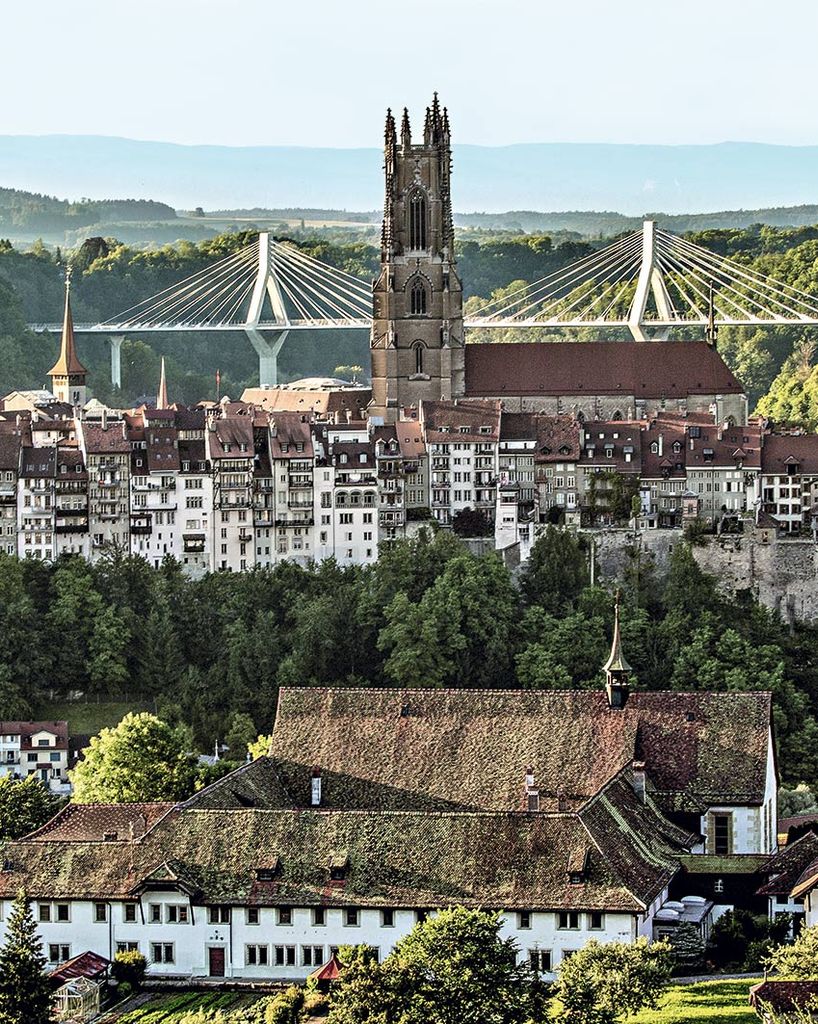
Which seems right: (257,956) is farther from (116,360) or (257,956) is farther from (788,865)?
(116,360)

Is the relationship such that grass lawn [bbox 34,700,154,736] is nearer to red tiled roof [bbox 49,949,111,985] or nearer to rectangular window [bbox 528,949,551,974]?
red tiled roof [bbox 49,949,111,985]

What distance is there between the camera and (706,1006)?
2148 inches

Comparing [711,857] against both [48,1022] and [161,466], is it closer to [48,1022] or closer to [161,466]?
[48,1022]

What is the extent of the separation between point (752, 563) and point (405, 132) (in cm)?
2240

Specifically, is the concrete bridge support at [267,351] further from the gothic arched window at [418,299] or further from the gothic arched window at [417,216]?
the gothic arched window at [417,216]

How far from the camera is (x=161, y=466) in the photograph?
94625mm

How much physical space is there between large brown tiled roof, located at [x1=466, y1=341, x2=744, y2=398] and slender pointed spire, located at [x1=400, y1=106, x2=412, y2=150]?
792 cm

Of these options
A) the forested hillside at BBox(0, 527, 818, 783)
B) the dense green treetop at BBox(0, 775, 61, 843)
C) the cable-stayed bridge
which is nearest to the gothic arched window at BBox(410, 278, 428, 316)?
the cable-stayed bridge

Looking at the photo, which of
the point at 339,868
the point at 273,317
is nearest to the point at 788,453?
the point at 339,868

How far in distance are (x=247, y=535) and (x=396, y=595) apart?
6246mm

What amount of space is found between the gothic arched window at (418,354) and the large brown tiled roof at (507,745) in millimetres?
43748

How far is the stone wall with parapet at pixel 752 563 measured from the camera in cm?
9438

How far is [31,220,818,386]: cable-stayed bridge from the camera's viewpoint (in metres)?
134

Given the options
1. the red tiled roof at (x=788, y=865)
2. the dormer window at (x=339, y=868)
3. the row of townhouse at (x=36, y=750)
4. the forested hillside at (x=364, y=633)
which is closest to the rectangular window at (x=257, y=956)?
the dormer window at (x=339, y=868)
